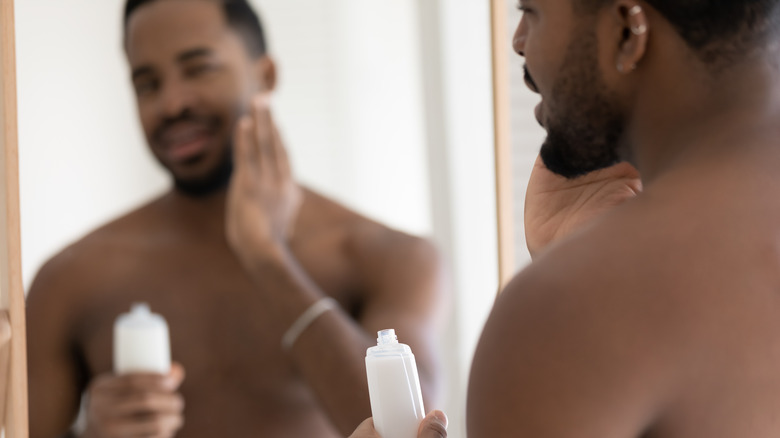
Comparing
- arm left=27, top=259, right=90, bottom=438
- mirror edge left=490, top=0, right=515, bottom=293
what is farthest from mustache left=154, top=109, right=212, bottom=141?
mirror edge left=490, top=0, right=515, bottom=293

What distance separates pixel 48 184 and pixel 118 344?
230mm

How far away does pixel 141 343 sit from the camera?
1.14 metres

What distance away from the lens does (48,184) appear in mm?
1119

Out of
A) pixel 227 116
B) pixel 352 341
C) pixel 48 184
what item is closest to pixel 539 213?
pixel 352 341

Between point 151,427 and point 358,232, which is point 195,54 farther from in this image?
point 151,427

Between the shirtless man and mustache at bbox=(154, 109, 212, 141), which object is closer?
the shirtless man

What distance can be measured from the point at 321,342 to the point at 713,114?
2.27 feet

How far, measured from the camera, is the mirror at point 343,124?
112 centimetres

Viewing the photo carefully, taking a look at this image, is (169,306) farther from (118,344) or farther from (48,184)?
(48,184)

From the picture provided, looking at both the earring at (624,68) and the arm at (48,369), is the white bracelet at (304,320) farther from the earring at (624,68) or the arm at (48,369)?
the earring at (624,68)

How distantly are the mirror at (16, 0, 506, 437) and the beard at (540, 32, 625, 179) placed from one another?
0.56 m

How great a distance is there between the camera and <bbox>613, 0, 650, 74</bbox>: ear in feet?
1.89

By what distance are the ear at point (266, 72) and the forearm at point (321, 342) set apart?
0.22 meters

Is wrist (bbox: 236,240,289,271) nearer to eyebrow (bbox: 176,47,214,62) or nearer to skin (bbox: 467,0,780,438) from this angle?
eyebrow (bbox: 176,47,214,62)
